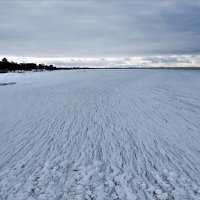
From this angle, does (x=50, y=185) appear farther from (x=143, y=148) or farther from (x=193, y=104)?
(x=193, y=104)

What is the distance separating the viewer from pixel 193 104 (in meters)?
15.2

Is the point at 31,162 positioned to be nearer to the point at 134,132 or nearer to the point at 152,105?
the point at 134,132

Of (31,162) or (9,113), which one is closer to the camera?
(31,162)

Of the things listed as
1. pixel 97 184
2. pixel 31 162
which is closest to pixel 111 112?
pixel 31 162

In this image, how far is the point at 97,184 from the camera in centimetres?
557

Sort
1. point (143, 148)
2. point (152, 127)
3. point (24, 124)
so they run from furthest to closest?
point (24, 124) → point (152, 127) → point (143, 148)

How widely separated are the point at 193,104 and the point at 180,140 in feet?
24.5

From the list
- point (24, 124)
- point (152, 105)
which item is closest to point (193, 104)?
point (152, 105)

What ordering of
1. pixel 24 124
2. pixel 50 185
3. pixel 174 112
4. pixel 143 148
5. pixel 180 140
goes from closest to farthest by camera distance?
1. pixel 50 185
2. pixel 143 148
3. pixel 180 140
4. pixel 24 124
5. pixel 174 112

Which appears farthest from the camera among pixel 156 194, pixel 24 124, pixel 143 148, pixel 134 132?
pixel 24 124

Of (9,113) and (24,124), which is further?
(9,113)

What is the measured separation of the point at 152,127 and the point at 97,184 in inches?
200

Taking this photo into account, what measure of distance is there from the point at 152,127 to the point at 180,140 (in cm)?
173

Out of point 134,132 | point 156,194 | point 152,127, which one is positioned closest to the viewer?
point 156,194
